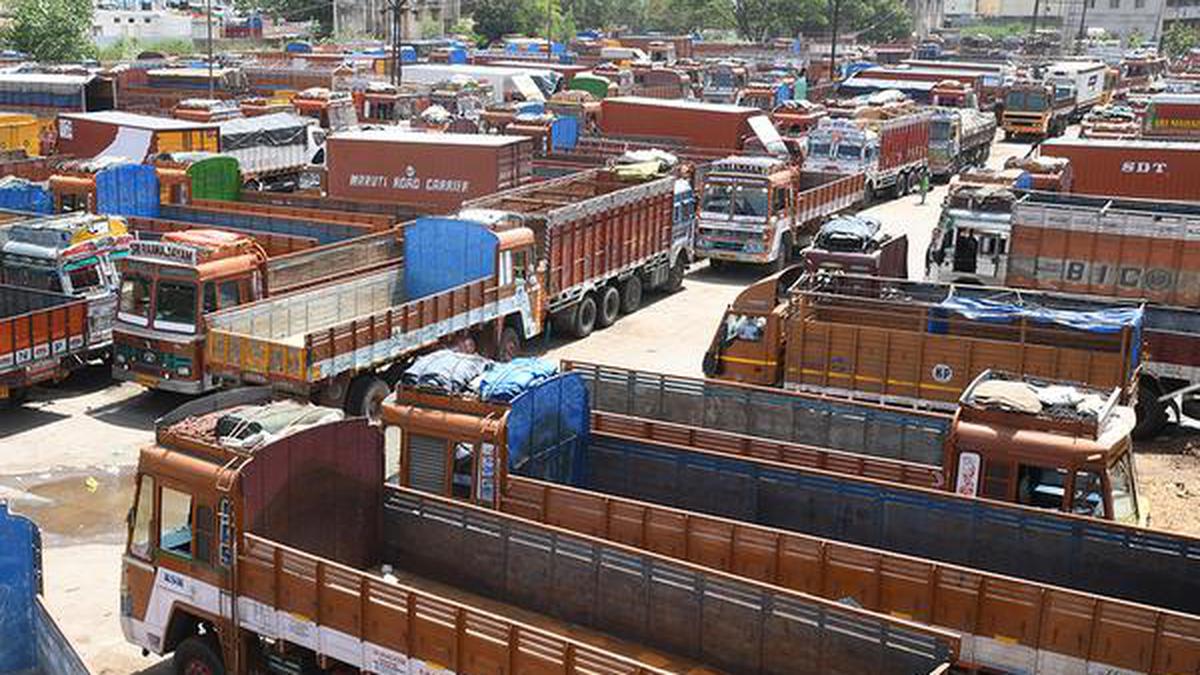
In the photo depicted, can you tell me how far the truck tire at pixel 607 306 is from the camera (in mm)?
27688

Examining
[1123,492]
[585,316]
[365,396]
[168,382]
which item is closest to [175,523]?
[365,396]

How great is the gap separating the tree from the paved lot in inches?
2428

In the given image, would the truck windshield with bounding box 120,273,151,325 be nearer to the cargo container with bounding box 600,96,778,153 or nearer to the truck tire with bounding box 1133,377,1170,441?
the truck tire with bounding box 1133,377,1170,441

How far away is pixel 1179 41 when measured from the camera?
129000mm

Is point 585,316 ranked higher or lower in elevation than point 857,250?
lower

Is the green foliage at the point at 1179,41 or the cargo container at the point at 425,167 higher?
the green foliage at the point at 1179,41

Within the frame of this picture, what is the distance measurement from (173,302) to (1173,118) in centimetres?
4353

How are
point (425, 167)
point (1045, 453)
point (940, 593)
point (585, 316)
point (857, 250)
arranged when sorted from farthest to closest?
point (425, 167)
point (585, 316)
point (857, 250)
point (1045, 453)
point (940, 593)

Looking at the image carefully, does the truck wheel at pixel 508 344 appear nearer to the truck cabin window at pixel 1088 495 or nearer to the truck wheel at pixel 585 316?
the truck wheel at pixel 585 316

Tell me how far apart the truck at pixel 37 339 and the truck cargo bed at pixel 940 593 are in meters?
11.6

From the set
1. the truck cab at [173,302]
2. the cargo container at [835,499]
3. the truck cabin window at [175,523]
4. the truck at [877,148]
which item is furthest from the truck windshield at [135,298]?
the truck at [877,148]

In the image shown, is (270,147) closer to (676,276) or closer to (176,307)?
(676,276)

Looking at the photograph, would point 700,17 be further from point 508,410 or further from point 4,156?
point 508,410

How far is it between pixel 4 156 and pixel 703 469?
35.1m
